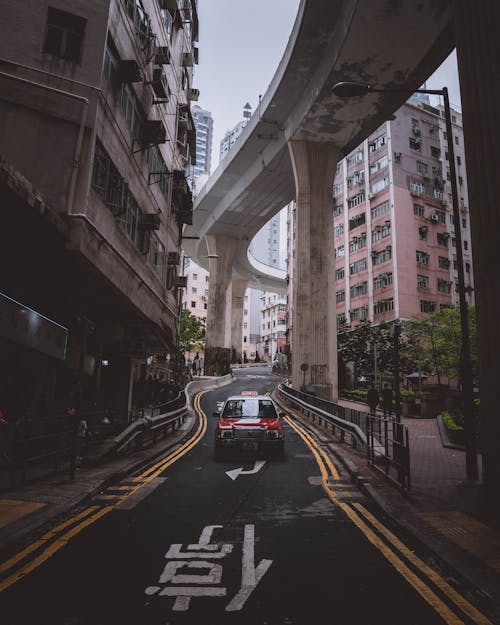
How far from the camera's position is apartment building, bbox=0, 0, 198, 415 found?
32.6ft

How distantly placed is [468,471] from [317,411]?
9740mm

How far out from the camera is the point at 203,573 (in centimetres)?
483

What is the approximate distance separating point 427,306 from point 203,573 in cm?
4735

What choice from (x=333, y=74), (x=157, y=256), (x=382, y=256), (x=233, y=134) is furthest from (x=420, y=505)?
(x=233, y=134)

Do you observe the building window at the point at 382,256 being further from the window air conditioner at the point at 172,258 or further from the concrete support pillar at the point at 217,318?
the window air conditioner at the point at 172,258

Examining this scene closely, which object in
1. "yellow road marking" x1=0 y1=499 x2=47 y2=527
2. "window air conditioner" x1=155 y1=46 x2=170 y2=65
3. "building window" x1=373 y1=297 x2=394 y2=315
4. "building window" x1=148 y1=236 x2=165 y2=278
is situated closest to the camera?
"yellow road marking" x1=0 y1=499 x2=47 y2=527

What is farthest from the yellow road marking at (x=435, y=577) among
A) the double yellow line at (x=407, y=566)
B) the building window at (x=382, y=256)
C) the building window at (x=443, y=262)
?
the building window at (x=443, y=262)

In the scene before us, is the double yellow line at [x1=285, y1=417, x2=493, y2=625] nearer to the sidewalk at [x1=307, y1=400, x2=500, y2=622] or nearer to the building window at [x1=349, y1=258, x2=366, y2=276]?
the sidewalk at [x1=307, y1=400, x2=500, y2=622]

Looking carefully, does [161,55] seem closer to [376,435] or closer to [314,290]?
[376,435]

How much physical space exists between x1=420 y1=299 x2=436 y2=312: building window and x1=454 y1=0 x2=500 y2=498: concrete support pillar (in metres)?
41.1

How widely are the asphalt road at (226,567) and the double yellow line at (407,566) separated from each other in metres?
0.02

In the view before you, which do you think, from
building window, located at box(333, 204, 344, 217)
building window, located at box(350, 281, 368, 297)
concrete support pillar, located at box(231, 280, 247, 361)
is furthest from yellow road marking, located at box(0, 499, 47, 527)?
concrete support pillar, located at box(231, 280, 247, 361)

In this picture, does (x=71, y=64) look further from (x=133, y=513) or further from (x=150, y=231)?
(x=133, y=513)

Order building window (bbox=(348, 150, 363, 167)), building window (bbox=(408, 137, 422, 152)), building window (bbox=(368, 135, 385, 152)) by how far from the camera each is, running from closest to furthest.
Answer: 1. building window (bbox=(368, 135, 385, 152))
2. building window (bbox=(408, 137, 422, 152))
3. building window (bbox=(348, 150, 363, 167))
